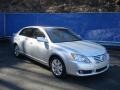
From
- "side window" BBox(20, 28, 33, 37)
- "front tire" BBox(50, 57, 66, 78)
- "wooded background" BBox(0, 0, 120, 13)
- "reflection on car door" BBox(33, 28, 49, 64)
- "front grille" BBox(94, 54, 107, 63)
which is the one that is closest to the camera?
"front grille" BBox(94, 54, 107, 63)

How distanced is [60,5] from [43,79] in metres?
Result: 14.3

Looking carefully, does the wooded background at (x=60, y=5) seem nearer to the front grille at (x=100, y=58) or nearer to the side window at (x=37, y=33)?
the side window at (x=37, y=33)

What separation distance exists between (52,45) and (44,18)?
297 inches

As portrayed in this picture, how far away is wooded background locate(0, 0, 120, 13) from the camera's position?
20266 mm

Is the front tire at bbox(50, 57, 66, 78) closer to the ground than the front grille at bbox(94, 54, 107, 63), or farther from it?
closer to the ground

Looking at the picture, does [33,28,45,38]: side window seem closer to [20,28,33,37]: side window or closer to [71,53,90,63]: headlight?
[20,28,33,37]: side window

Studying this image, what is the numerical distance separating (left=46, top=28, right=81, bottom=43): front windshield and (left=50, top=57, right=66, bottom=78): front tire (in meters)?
0.76

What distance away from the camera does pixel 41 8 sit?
73.7 feet

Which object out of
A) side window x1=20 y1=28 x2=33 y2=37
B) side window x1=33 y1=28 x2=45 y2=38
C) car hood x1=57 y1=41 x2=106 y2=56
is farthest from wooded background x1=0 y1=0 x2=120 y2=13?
car hood x1=57 y1=41 x2=106 y2=56

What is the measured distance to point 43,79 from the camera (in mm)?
8156

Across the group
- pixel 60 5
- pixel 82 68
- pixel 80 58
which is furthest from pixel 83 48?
pixel 60 5

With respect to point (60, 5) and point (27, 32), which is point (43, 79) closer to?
point (27, 32)

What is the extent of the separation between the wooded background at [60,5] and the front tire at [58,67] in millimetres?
12267

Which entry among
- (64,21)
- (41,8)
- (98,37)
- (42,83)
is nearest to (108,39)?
(98,37)
